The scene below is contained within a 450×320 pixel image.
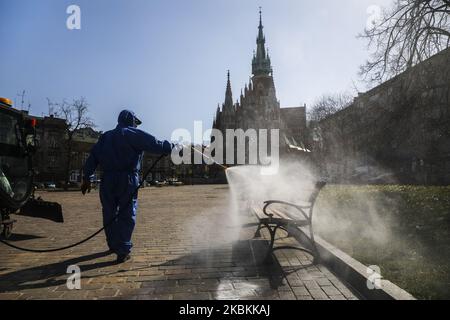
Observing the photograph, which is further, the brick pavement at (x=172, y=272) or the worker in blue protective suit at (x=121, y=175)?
the worker in blue protective suit at (x=121, y=175)

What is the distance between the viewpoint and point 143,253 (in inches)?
184

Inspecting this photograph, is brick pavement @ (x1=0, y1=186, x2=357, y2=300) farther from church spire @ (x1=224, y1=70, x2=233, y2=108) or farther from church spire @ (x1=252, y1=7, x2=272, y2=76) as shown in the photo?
church spire @ (x1=252, y1=7, x2=272, y2=76)

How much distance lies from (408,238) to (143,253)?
163 inches

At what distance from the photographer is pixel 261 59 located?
84000mm

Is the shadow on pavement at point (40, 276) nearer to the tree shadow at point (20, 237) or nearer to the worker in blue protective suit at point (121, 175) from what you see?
the worker in blue protective suit at point (121, 175)

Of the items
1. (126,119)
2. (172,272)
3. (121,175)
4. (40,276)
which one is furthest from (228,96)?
(40,276)

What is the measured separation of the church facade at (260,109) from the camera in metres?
74.6

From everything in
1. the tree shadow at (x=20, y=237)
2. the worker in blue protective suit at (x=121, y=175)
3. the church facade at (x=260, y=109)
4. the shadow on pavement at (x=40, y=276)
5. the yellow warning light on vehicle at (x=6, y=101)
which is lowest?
the tree shadow at (x=20, y=237)

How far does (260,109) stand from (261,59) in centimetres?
1674

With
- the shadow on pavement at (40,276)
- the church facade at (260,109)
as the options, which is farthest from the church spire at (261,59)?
the shadow on pavement at (40,276)

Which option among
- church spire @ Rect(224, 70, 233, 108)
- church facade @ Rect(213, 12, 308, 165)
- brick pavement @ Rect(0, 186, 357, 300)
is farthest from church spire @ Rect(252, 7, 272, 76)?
brick pavement @ Rect(0, 186, 357, 300)

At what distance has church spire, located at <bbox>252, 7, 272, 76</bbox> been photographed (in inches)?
3260
